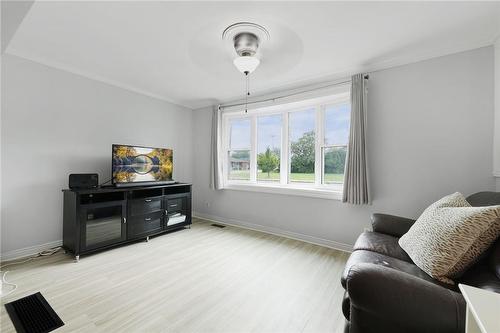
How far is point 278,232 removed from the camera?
3.54 m

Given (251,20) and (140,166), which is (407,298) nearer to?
(251,20)

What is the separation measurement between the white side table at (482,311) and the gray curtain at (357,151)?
1.94 m

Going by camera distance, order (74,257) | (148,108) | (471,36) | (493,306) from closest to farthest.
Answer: (493,306) < (471,36) < (74,257) < (148,108)

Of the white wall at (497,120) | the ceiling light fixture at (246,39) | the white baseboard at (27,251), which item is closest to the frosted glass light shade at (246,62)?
the ceiling light fixture at (246,39)

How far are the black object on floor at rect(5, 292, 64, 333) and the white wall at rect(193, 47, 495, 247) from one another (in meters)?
2.89

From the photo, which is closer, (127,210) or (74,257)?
(74,257)

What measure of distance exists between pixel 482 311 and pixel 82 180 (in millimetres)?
3624

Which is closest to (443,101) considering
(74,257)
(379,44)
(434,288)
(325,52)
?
(379,44)

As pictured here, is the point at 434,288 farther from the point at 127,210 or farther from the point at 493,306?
the point at 127,210

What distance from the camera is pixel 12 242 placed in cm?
250

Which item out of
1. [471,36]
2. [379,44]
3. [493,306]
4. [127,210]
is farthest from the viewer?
[127,210]

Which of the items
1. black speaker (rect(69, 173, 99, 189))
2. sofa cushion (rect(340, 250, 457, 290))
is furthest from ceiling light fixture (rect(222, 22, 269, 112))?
black speaker (rect(69, 173, 99, 189))

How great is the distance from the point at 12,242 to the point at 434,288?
3959 mm

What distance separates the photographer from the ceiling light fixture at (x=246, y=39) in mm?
1941
